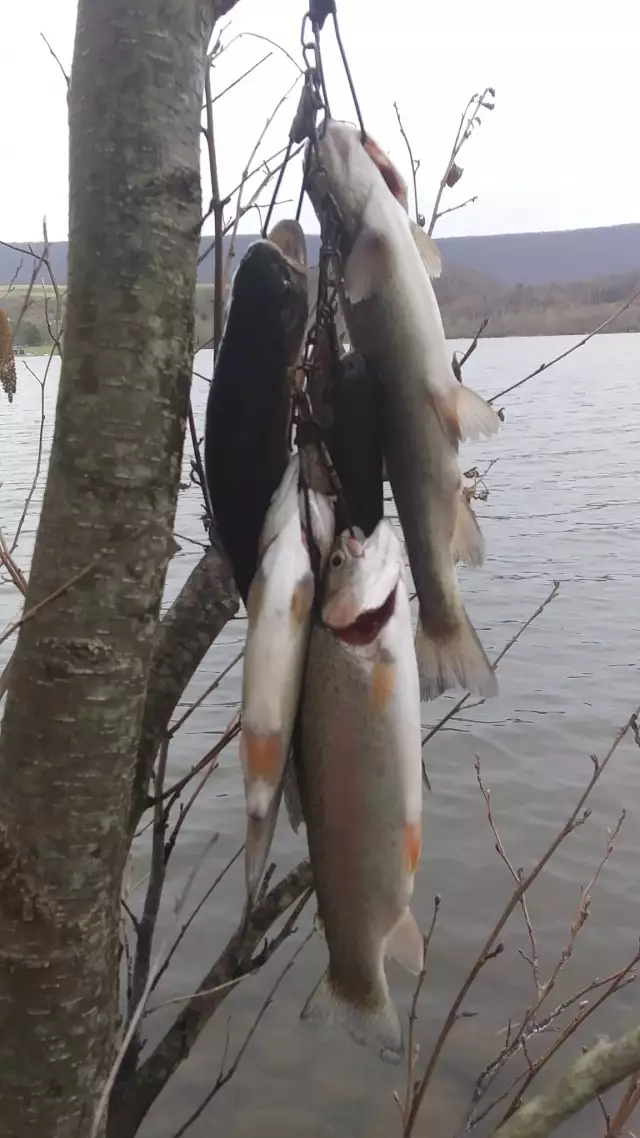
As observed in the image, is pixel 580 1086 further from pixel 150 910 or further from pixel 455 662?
pixel 150 910

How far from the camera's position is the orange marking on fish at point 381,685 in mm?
1299

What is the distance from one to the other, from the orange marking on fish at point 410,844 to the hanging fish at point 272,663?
191 mm

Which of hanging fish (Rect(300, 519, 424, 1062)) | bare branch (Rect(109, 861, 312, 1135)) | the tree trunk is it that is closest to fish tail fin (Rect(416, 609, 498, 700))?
hanging fish (Rect(300, 519, 424, 1062))

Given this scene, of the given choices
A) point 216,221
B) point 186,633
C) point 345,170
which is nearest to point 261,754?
point 186,633

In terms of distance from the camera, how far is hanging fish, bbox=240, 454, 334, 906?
1297 mm

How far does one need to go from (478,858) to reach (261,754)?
4.73m

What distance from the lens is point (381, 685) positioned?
1.31 m

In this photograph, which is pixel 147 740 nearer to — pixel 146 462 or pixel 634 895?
pixel 146 462

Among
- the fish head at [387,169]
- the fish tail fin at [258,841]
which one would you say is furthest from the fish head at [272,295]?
the fish tail fin at [258,841]

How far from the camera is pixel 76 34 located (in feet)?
4.48

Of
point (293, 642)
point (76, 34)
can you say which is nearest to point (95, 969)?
point (293, 642)

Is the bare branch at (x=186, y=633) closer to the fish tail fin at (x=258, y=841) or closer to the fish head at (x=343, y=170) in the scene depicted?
the fish tail fin at (x=258, y=841)

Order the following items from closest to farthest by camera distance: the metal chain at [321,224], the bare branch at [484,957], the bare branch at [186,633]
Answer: the metal chain at [321,224]
the bare branch at [186,633]
the bare branch at [484,957]

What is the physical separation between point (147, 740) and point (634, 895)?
429cm
